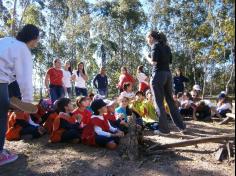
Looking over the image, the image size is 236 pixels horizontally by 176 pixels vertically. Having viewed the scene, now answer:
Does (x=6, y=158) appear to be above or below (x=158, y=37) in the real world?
below

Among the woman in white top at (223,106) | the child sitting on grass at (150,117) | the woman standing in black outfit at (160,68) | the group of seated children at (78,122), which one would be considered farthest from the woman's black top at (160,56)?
the woman in white top at (223,106)

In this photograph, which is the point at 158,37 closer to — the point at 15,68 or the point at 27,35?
the point at 27,35

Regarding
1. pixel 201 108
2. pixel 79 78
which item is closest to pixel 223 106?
pixel 201 108

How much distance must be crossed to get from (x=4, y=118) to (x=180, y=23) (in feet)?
83.2

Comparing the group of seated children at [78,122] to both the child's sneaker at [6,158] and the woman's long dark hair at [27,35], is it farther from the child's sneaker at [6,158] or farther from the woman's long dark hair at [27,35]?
the woman's long dark hair at [27,35]

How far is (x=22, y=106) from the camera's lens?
169 inches

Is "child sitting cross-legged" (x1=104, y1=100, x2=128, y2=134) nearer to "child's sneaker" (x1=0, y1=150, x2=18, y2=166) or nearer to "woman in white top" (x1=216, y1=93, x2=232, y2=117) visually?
"child's sneaker" (x1=0, y1=150, x2=18, y2=166)

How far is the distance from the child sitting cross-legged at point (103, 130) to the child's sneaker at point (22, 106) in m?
1.68

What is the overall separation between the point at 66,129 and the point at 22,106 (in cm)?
206

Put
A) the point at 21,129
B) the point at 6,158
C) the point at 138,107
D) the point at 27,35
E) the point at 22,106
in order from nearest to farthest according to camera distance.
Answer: the point at 22,106
the point at 27,35
the point at 6,158
the point at 21,129
the point at 138,107

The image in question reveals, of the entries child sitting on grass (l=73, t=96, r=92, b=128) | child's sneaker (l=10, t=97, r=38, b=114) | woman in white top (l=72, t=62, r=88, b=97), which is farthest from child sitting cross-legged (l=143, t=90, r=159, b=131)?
child's sneaker (l=10, t=97, r=38, b=114)

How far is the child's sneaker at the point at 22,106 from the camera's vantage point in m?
4.25

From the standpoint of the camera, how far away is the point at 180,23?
28.8 meters

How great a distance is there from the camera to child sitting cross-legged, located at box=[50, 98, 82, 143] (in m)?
6.17
